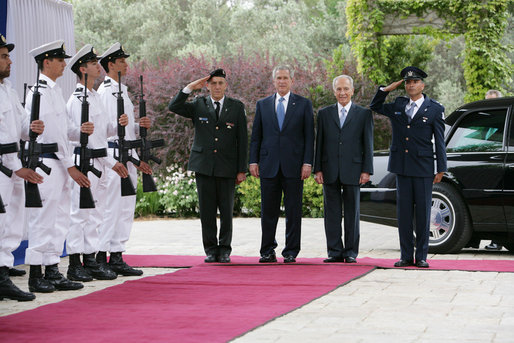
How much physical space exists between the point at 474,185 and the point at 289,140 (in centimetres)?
217

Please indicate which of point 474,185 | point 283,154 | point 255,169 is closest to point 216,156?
point 255,169

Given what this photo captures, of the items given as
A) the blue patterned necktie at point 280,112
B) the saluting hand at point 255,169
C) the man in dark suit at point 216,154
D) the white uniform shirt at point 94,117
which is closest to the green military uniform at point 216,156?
the man in dark suit at point 216,154

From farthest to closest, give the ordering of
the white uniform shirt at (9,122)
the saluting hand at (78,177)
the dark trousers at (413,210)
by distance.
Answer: the dark trousers at (413,210) < the saluting hand at (78,177) < the white uniform shirt at (9,122)

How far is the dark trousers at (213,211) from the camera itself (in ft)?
32.1

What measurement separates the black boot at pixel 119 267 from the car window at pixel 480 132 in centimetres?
389

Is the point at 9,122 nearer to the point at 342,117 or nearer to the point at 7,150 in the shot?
the point at 7,150

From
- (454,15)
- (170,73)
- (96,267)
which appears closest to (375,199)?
(96,267)

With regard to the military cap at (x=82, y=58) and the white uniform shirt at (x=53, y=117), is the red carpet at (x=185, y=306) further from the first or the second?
the military cap at (x=82, y=58)

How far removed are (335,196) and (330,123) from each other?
0.74m

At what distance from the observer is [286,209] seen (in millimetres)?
9625

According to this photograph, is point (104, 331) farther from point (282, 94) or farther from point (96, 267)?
point (282, 94)

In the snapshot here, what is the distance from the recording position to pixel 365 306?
676cm

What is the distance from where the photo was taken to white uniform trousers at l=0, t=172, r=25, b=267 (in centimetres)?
723

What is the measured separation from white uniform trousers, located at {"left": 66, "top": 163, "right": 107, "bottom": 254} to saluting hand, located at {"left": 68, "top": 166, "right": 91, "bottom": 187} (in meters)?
0.58
